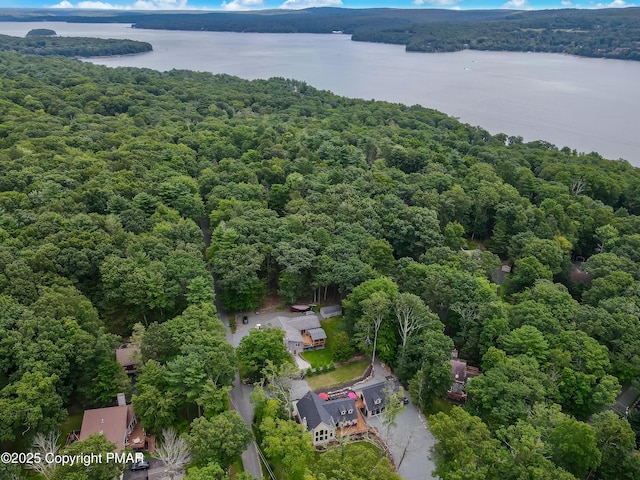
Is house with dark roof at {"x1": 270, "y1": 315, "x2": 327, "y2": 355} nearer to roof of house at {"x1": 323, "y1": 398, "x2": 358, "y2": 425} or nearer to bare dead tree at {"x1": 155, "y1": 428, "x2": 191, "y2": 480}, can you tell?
roof of house at {"x1": 323, "y1": 398, "x2": 358, "y2": 425}

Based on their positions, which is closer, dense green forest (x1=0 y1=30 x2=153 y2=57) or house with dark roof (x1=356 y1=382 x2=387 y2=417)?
house with dark roof (x1=356 y1=382 x2=387 y2=417)

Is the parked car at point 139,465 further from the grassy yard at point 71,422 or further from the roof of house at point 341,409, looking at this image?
the roof of house at point 341,409

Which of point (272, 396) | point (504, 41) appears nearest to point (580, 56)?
point (504, 41)

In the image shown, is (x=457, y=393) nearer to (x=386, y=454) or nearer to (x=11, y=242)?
(x=386, y=454)

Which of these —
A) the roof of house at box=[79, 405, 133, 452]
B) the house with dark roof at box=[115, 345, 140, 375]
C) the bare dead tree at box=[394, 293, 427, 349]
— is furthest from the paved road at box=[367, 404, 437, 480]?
the house with dark roof at box=[115, 345, 140, 375]

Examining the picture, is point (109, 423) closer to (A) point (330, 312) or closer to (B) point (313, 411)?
(B) point (313, 411)

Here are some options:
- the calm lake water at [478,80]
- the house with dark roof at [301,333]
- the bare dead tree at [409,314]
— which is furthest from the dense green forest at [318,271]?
the calm lake water at [478,80]
